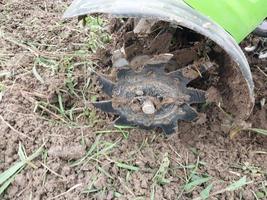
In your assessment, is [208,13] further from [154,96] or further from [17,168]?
[17,168]

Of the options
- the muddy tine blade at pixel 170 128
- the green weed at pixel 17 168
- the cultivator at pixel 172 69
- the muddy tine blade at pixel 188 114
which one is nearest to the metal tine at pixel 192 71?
the cultivator at pixel 172 69

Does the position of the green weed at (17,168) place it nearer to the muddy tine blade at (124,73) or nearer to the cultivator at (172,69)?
the cultivator at (172,69)

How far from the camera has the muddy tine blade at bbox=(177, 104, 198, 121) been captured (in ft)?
6.46

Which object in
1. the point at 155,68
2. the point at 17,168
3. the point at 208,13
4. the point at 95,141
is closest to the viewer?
the point at 208,13

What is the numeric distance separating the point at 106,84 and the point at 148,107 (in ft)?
0.57

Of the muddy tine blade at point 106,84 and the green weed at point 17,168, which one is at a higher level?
the muddy tine blade at point 106,84

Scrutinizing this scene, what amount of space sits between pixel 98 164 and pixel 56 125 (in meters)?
0.25

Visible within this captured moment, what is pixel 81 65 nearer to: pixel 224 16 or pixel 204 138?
pixel 204 138

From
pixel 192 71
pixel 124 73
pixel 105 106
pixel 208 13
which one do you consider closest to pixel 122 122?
pixel 105 106

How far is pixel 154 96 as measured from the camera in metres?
1.96

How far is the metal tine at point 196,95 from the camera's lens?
1919mm

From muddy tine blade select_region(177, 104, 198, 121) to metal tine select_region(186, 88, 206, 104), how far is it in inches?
1.4

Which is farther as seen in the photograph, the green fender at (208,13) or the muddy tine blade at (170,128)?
the muddy tine blade at (170,128)

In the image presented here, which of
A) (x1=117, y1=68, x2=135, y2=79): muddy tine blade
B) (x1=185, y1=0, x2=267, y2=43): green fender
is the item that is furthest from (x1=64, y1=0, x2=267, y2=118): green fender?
(x1=117, y1=68, x2=135, y2=79): muddy tine blade
